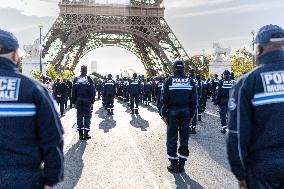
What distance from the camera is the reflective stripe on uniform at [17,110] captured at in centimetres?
336

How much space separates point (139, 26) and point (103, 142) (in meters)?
39.5

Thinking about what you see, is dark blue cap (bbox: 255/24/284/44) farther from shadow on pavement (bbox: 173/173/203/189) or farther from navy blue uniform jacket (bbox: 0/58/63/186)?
shadow on pavement (bbox: 173/173/203/189)

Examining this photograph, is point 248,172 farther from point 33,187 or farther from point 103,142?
point 103,142

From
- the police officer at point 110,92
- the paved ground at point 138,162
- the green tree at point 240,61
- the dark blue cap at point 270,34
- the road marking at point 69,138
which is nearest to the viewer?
the dark blue cap at point 270,34

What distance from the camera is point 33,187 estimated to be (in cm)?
331

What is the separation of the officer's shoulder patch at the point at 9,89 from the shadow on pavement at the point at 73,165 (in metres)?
4.54

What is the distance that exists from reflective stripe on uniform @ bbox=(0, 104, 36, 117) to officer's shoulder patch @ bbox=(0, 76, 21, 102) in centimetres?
6

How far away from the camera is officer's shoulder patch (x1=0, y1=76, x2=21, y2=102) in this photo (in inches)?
133

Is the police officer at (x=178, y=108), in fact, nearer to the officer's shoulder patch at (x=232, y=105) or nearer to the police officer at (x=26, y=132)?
the officer's shoulder patch at (x=232, y=105)

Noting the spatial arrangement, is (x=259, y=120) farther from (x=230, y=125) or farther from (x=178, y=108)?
(x=178, y=108)

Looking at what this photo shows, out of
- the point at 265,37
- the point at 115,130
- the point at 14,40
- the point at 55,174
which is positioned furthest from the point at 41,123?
the point at 115,130

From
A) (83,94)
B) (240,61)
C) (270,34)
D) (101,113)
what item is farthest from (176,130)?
(240,61)

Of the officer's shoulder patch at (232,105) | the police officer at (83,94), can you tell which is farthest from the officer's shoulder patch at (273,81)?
the police officer at (83,94)

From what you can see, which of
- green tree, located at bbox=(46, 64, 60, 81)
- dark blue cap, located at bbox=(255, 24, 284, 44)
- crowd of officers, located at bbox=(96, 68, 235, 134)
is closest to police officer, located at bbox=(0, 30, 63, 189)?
dark blue cap, located at bbox=(255, 24, 284, 44)
